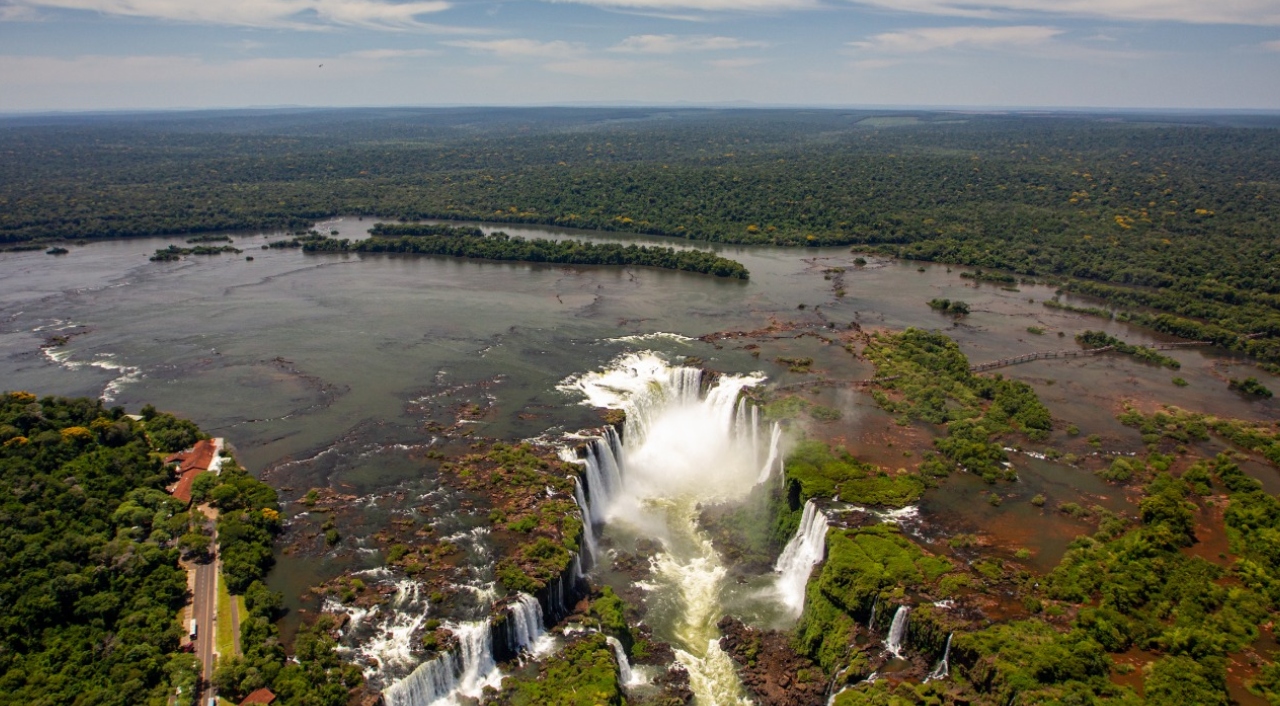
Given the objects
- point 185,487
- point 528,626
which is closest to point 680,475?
point 528,626

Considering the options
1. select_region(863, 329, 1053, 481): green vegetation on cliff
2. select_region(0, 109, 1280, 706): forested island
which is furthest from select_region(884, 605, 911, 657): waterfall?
select_region(863, 329, 1053, 481): green vegetation on cliff

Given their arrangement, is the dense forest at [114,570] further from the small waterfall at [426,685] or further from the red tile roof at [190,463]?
the small waterfall at [426,685]

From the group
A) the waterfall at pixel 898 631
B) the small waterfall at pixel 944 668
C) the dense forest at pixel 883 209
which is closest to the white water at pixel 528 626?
the waterfall at pixel 898 631

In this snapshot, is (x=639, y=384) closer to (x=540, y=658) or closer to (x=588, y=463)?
(x=588, y=463)

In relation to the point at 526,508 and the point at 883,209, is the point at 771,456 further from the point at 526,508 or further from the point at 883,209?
the point at 883,209

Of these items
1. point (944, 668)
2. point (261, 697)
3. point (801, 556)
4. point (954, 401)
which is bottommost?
point (944, 668)

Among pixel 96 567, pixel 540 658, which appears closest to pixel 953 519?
pixel 540 658
